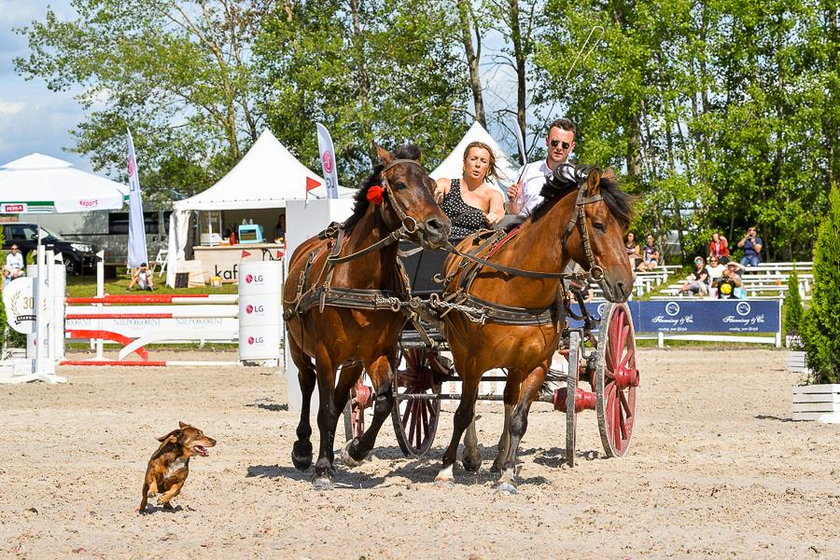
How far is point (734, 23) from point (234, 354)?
58.9ft

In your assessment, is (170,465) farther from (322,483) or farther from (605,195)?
(605,195)

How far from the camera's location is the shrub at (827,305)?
Result: 37.5 ft

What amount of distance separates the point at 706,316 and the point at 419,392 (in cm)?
1352

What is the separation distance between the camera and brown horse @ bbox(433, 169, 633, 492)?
730cm

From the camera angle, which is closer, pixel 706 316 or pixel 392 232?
pixel 392 232

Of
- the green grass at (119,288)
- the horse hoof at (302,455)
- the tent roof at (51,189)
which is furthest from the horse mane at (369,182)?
the green grass at (119,288)

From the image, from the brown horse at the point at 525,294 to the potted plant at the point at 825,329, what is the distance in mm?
4626

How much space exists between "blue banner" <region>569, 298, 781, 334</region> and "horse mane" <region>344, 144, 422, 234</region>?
521 inches

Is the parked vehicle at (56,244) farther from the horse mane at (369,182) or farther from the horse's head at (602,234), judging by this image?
the horse's head at (602,234)

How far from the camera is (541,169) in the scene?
28.6ft

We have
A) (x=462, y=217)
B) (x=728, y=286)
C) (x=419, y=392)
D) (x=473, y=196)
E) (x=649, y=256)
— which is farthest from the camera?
(x=649, y=256)

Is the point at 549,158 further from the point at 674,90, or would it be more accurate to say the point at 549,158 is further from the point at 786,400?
the point at 674,90

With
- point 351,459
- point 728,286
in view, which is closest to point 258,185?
point 728,286

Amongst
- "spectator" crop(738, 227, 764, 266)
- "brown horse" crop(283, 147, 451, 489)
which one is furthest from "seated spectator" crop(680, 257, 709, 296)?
"brown horse" crop(283, 147, 451, 489)
